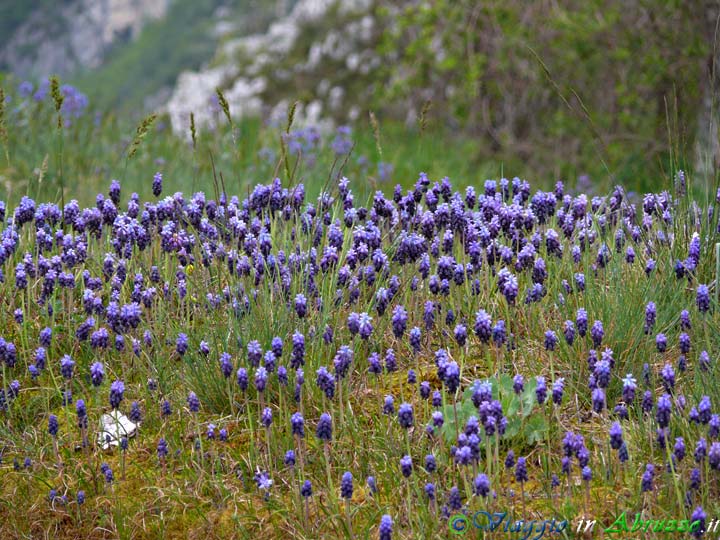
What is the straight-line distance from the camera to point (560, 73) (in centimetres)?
981

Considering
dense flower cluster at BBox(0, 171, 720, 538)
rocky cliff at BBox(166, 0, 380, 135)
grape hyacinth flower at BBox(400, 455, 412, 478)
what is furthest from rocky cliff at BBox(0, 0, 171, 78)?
grape hyacinth flower at BBox(400, 455, 412, 478)

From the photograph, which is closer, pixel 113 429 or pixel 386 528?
pixel 386 528

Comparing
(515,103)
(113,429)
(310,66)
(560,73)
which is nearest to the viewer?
(113,429)

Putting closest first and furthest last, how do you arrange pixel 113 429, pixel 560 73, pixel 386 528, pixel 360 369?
pixel 386 528 < pixel 113 429 < pixel 360 369 < pixel 560 73

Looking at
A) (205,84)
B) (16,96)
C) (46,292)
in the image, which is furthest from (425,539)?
(205,84)

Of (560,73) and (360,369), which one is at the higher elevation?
(360,369)

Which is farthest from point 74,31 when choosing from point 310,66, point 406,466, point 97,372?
point 406,466

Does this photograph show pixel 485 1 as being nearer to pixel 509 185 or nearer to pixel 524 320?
pixel 509 185

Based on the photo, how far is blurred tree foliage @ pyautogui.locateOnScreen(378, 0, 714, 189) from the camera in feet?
28.6

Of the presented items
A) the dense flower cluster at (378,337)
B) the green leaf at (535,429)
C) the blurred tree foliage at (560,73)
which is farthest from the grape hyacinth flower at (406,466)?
the blurred tree foliage at (560,73)

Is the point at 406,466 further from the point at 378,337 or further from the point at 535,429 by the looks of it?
the point at 378,337

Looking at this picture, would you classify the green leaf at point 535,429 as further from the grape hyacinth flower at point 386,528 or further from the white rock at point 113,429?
the white rock at point 113,429

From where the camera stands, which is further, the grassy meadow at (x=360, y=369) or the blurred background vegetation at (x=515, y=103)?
the blurred background vegetation at (x=515, y=103)

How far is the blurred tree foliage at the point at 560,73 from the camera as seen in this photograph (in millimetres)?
8703
